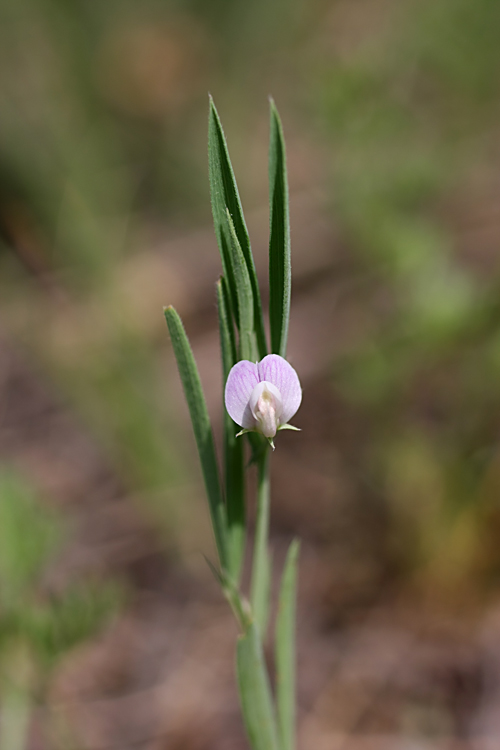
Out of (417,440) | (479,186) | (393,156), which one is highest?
(479,186)

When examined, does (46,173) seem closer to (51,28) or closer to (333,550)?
(51,28)

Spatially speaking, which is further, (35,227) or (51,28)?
(51,28)

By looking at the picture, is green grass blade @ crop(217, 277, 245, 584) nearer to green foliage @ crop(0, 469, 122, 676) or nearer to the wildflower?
the wildflower

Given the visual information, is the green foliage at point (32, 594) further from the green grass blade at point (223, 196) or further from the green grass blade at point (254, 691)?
the green grass blade at point (223, 196)

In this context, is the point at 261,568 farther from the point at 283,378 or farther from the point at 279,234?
the point at 279,234

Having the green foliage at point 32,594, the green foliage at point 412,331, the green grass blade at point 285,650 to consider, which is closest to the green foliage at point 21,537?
the green foliage at point 32,594

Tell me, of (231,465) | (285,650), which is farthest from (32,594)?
(231,465)

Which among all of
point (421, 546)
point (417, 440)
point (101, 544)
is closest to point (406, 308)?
point (417, 440)
